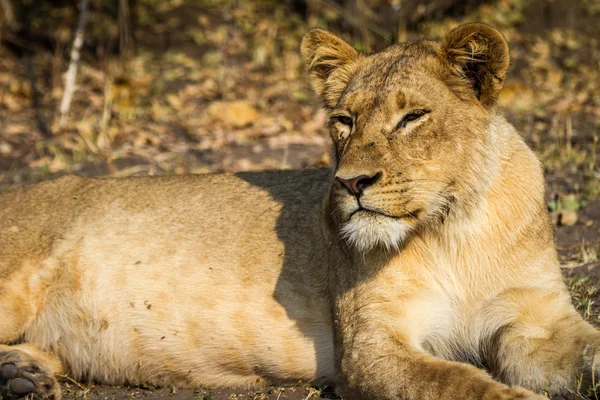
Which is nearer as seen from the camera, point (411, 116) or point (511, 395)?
point (511, 395)

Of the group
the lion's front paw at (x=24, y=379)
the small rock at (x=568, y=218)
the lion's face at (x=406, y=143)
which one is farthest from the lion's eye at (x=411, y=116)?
the small rock at (x=568, y=218)

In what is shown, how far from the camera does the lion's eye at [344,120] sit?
4.21 meters

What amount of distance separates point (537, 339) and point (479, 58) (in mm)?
1367

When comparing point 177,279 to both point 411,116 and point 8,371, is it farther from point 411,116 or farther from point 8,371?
point 411,116

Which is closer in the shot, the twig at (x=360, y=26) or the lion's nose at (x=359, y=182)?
the lion's nose at (x=359, y=182)

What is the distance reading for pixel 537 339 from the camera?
4152 millimetres

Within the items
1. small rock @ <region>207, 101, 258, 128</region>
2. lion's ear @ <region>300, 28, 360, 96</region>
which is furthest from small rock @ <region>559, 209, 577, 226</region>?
small rock @ <region>207, 101, 258, 128</region>

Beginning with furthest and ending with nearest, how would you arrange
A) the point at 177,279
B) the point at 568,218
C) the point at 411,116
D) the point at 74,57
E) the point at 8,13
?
the point at 8,13, the point at 74,57, the point at 568,218, the point at 177,279, the point at 411,116

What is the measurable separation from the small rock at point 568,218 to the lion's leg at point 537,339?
2.50m

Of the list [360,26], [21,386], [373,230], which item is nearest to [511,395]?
[373,230]

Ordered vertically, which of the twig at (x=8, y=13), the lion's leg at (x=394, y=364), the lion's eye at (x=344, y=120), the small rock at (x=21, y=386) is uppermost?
the twig at (x=8, y=13)

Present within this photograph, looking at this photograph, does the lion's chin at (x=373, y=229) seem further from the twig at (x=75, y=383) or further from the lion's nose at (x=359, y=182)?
the twig at (x=75, y=383)

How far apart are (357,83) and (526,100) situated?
6.58 metres

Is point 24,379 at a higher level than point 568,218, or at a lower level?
lower
